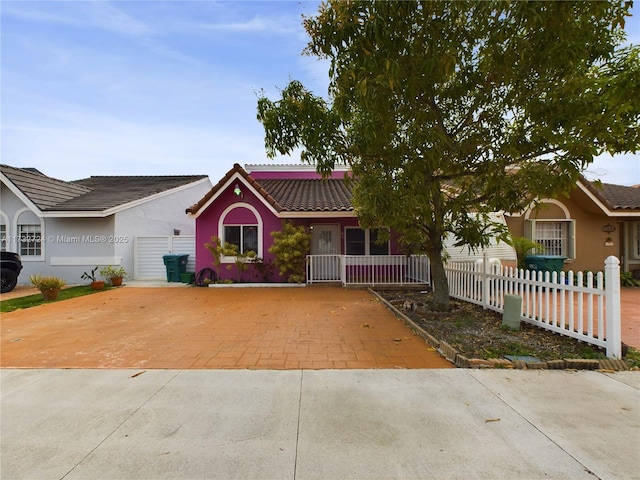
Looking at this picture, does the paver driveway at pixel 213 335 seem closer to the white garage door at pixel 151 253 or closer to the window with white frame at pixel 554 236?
the white garage door at pixel 151 253

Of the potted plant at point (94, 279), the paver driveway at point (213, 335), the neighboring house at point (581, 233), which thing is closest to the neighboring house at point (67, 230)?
the potted plant at point (94, 279)

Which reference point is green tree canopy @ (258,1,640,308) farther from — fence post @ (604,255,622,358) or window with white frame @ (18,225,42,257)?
window with white frame @ (18,225,42,257)

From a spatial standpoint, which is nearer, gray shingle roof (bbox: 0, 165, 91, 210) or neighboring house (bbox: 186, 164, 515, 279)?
neighboring house (bbox: 186, 164, 515, 279)

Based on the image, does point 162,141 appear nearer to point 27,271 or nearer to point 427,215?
point 27,271

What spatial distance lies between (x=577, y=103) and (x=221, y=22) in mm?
8054

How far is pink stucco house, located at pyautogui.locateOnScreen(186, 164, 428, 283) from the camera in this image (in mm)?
11789

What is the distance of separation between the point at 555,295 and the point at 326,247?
851 centimetres

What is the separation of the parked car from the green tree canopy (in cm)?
→ 1101

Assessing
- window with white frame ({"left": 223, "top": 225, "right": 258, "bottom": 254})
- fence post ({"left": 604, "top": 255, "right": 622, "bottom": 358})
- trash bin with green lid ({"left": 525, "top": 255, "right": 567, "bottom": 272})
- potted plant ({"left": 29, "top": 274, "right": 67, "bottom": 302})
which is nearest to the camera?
fence post ({"left": 604, "top": 255, "right": 622, "bottom": 358})

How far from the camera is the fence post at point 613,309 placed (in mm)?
4395

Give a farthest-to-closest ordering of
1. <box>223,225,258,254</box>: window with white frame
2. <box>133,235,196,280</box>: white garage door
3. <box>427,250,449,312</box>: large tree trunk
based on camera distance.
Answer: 1. <box>133,235,196,280</box>: white garage door
2. <box>223,225,258,254</box>: window with white frame
3. <box>427,250,449,312</box>: large tree trunk

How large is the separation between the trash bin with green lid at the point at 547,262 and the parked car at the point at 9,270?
18242mm

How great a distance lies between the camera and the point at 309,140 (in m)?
6.34

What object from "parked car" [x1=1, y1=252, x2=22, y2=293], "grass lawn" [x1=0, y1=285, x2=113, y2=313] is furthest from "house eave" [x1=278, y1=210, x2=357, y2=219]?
"parked car" [x1=1, y1=252, x2=22, y2=293]
